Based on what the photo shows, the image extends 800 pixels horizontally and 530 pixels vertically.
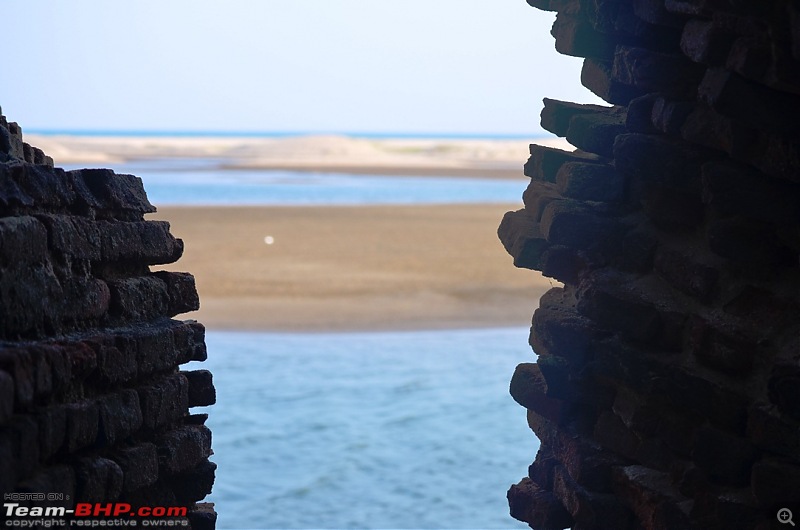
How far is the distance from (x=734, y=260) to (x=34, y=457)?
2072 millimetres

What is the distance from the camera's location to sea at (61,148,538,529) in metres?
5.93

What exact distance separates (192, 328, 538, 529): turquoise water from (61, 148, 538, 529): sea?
12 mm

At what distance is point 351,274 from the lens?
571 inches

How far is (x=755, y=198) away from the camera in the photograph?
9.93 ft

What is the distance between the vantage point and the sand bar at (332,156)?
50.9 metres

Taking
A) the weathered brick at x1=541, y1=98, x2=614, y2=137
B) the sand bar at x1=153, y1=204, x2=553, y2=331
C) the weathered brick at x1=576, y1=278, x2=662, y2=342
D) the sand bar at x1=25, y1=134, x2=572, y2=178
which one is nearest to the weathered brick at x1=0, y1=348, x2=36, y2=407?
the weathered brick at x1=576, y1=278, x2=662, y2=342

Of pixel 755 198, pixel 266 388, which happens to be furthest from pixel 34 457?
pixel 266 388

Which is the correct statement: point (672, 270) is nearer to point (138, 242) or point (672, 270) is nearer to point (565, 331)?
point (565, 331)

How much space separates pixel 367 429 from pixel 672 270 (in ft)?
14.2

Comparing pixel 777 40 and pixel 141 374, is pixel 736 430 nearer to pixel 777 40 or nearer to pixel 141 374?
pixel 777 40

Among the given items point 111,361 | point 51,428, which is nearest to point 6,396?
point 51,428

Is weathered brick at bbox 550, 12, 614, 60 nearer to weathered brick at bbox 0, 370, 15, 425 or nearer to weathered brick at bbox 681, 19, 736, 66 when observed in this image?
weathered brick at bbox 681, 19, 736, 66

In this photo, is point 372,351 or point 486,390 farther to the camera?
point 372,351

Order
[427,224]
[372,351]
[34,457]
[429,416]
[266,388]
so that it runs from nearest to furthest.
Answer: [34,457], [429,416], [266,388], [372,351], [427,224]
